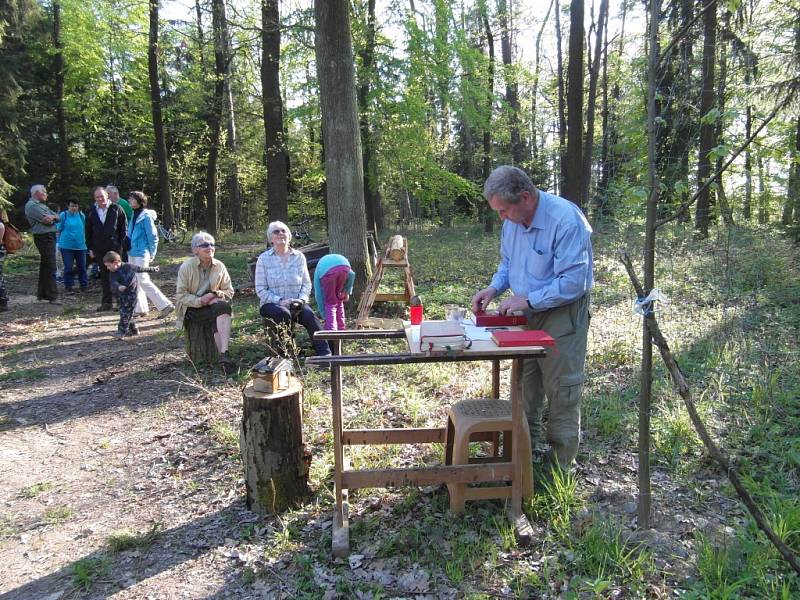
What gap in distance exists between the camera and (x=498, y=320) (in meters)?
3.31

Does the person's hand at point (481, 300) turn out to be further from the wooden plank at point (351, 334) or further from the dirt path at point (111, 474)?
the dirt path at point (111, 474)

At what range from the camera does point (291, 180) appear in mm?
26328

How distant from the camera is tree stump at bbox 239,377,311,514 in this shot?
3.37m

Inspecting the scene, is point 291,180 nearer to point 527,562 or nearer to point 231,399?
point 231,399

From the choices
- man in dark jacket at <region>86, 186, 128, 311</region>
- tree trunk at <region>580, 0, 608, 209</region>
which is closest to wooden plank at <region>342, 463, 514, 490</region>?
man in dark jacket at <region>86, 186, 128, 311</region>

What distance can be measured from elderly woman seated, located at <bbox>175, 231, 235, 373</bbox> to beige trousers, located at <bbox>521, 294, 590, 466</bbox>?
150 inches

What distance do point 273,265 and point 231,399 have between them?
159 cm

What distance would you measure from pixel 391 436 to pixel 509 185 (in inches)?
70.0

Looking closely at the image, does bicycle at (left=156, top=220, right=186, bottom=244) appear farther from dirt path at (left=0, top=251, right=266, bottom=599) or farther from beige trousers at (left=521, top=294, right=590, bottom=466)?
beige trousers at (left=521, top=294, right=590, bottom=466)

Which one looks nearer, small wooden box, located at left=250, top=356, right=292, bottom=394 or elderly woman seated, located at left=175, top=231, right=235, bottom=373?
small wooden box, located at left=250, top=356, right=292, bottom=394

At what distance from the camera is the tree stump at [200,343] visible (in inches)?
240

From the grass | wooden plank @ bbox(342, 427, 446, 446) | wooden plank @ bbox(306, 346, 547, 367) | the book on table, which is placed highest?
the book on table

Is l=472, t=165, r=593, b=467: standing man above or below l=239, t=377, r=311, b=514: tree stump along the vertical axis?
above

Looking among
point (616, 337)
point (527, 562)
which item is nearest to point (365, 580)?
point (527, 562)
